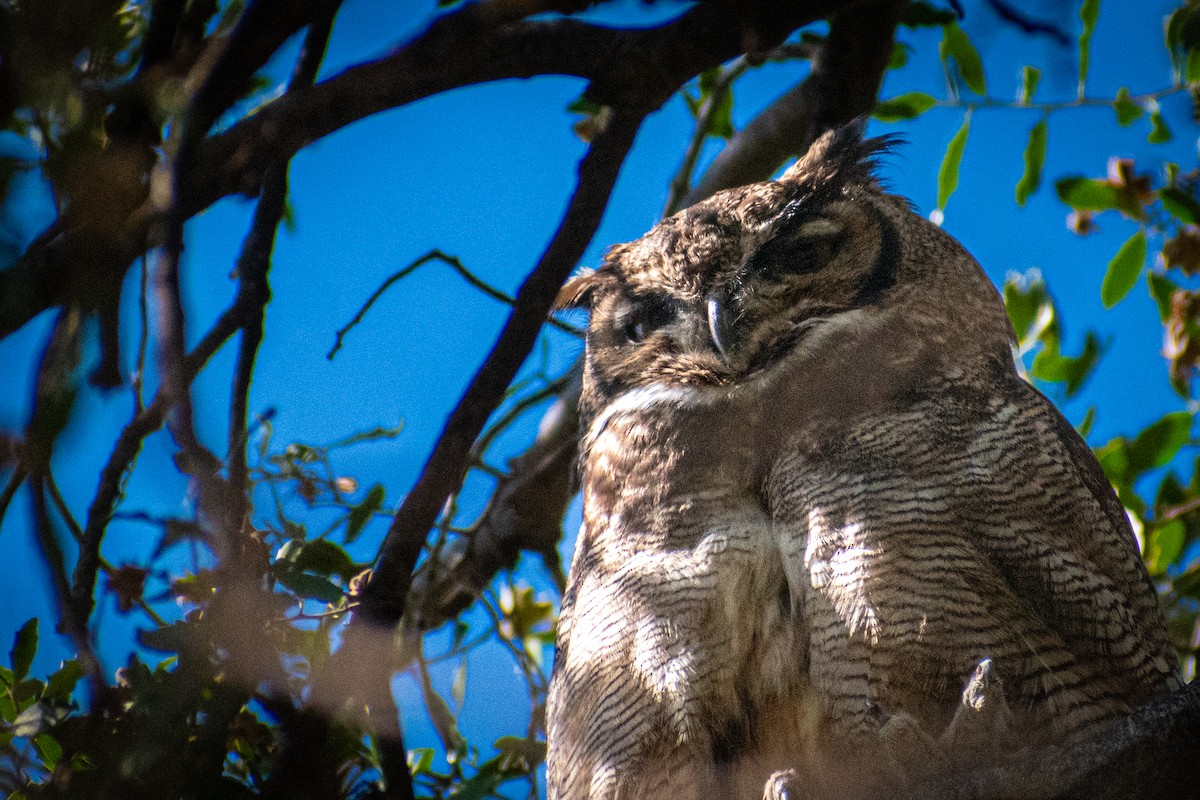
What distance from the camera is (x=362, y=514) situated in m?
2.51

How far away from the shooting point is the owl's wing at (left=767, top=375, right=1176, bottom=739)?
179cm

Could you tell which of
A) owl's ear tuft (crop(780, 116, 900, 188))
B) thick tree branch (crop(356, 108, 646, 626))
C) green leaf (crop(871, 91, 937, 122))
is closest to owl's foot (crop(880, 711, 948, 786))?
thick tree branch (crop(356, 108, 646, 626))

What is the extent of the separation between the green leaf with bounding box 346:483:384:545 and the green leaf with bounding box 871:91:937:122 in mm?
1718

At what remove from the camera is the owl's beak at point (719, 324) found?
218cm

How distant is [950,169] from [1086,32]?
1.62 feet

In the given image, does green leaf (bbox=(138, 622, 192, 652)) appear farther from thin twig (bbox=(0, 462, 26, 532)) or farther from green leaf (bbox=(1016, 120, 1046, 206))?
green leaf (bbox=(1016, 120, 1046, 206))

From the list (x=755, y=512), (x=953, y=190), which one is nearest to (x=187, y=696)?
(x=755, y=512)

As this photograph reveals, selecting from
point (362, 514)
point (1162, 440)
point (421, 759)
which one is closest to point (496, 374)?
point (362, 514)

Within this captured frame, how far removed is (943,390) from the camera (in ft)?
6.73

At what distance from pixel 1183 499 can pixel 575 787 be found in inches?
79.5

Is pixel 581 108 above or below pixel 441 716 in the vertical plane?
above

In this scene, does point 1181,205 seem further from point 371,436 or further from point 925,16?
point 371,436

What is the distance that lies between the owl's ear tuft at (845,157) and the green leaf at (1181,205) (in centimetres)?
88

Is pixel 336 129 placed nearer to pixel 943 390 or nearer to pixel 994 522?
pixel 943 390
